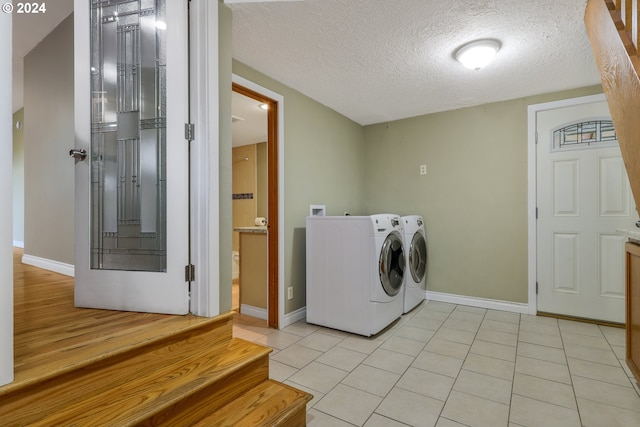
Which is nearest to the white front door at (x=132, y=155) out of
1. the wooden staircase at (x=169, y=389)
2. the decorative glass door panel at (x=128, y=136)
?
the decorative glass door panel at (x=128, y=136)

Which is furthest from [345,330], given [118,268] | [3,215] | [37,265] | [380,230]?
[37,265]

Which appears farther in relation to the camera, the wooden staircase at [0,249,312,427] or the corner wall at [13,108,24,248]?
the corner wall at [13,108,24,248]

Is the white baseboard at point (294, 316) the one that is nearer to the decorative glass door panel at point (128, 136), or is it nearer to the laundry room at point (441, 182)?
the laundry room at point (441, 182)

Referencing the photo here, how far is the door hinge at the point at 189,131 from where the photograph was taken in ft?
5.32

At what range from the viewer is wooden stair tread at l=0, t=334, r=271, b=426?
98 cm

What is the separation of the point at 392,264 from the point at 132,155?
213 cm

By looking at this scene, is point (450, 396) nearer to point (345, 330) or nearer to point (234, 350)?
point (345, 330)

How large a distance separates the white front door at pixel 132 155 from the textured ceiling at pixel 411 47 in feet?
1.91

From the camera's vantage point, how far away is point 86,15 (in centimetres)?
164

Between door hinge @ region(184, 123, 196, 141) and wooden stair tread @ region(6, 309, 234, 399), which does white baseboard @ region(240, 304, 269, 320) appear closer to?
wooden stair tread @ region(6, 309, 234, 399)

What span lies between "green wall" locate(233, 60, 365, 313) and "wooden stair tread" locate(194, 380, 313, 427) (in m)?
1.36

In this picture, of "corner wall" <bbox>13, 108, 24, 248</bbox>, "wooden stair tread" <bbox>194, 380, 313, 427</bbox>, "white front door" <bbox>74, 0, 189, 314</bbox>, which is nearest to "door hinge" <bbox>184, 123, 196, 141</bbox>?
"white front door" <bbox>74, 0, 189, 314</bbox>

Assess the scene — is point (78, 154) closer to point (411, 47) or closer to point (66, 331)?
point (66, 331)

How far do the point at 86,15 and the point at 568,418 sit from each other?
3286 millimetres
